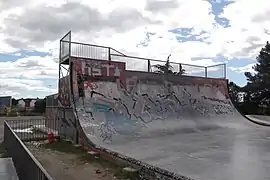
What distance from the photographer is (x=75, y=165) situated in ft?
28.6

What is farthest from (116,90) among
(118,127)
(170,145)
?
(170,145)

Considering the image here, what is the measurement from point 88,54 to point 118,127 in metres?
4.11

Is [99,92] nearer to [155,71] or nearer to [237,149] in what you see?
[155,71]

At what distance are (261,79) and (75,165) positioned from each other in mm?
27795

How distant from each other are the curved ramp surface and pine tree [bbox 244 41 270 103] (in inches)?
472

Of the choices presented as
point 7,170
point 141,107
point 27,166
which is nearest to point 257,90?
point 141,107

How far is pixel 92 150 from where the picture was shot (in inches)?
419

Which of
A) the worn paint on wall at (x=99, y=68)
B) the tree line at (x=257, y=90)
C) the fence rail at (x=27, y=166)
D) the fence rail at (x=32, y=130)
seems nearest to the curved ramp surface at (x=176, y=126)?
the worn paint on wall at (x=99, y=68)

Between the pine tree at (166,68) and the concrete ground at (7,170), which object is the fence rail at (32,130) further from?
the pine tree at (166,68)

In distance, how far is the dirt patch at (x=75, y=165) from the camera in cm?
731

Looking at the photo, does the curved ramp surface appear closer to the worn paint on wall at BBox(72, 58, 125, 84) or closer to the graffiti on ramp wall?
the graffiti on ramp wall

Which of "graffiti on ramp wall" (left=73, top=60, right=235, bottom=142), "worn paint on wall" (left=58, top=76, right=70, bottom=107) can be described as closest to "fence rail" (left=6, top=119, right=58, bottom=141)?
"worn paint on wall" (left=58, top=76, right=70, bottom=107)

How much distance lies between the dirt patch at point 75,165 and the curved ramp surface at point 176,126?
27.4 inches

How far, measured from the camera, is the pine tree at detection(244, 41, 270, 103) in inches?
1208
